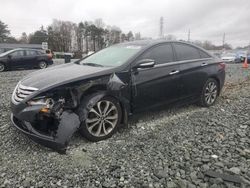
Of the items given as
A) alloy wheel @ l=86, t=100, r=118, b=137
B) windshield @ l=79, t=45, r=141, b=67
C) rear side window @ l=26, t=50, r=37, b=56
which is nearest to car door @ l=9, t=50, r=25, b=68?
rear side window @ l=26, t=50, r=37, b=56

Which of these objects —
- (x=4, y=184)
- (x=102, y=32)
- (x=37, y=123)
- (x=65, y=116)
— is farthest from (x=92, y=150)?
(x=102, y=32)

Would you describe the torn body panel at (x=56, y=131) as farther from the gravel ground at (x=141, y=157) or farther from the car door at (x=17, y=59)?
the car door at (x=17, y=59)

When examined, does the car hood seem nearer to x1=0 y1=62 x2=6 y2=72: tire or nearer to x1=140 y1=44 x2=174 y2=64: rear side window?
x1=140 y1=44 x2=174 y2=64: rear side window

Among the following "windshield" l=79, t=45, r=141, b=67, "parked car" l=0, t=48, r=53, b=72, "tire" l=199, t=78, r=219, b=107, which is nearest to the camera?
"windshield" l=79, t=45, r=141, b=67

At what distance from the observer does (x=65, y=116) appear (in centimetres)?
313

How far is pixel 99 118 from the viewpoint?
11.3ft

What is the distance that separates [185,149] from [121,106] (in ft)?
3.75

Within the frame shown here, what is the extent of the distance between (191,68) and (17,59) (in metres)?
11.9

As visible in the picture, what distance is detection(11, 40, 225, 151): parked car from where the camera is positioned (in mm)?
3059

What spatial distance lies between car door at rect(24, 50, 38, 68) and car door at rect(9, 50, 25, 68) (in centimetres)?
21

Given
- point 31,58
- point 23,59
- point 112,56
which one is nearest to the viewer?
point 112,56

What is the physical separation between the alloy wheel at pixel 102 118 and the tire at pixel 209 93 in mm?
2393

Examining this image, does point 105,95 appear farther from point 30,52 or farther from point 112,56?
point 30,52

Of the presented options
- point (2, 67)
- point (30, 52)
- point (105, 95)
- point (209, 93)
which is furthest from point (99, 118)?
point (30, 52)
